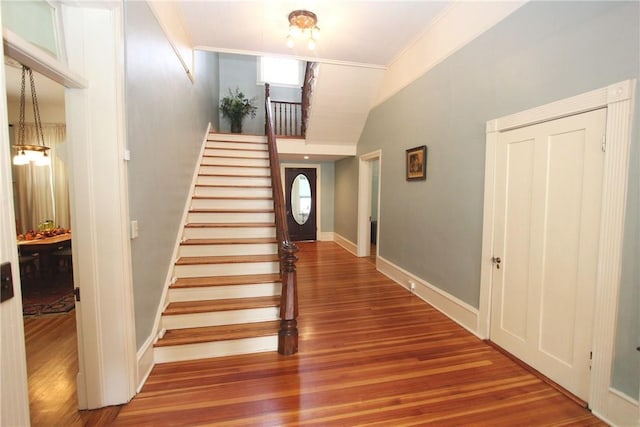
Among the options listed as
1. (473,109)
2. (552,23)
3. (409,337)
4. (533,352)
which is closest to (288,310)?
(409,337)

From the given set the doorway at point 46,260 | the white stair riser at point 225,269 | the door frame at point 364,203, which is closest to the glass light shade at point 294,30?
the doorway at point 46,260

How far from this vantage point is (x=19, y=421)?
923mm

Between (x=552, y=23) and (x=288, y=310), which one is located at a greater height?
(x=552, y=23)

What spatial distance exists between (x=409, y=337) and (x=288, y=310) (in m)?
1.22

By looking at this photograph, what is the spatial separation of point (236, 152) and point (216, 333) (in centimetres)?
339

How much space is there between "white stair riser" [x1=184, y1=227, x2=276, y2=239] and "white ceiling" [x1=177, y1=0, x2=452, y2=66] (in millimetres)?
2380

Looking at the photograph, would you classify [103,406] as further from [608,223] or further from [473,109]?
[473,109]

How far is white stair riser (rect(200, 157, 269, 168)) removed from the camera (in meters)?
4.60

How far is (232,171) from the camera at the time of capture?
4555 millimetres

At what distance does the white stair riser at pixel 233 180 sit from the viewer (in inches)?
168

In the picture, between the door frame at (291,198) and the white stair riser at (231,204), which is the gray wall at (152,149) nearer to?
the white stair riser at (231,204)

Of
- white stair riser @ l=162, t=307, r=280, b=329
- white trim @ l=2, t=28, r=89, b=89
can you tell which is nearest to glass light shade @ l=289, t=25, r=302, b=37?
white trim @ l=2, t=28, r=89, b=89

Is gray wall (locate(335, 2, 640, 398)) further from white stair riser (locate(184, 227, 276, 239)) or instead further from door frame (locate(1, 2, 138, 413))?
door frame (locate(1, 2, 138, 413))

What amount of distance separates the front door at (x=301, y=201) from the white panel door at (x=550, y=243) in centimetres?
542
